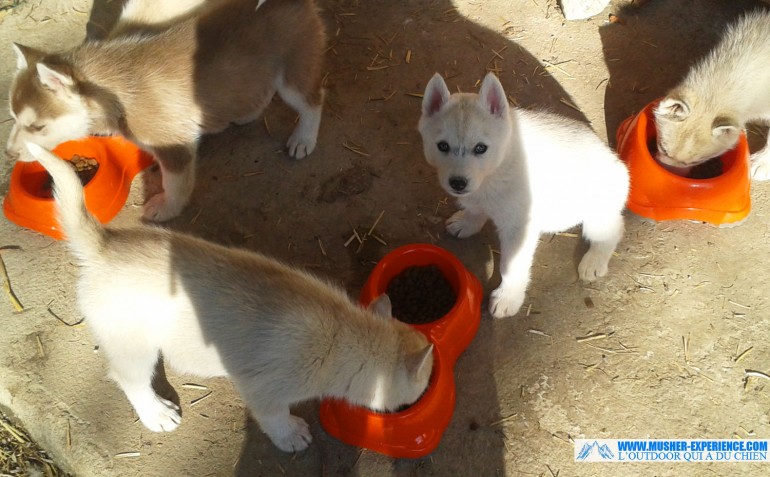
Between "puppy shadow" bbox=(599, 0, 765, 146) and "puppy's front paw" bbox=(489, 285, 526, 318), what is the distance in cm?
189

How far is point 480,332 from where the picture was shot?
13.5 ft

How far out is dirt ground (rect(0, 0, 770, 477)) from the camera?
3.76 m

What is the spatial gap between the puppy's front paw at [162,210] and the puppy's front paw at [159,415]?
5.17 feet

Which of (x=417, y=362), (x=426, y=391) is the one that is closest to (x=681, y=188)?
(x=426, y=391)

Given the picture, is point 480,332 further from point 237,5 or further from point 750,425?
point 237,5

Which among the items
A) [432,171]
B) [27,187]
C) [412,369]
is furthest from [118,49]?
[412,369]

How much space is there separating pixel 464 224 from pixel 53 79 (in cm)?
308

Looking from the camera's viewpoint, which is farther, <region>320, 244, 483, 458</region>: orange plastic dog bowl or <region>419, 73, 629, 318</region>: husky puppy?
<region>419, 73, 629, 318</region>: husky puppy

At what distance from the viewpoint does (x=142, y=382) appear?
351 centimetres

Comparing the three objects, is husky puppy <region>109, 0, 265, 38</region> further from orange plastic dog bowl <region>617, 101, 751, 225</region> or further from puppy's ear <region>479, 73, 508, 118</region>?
orange plastic dog bowl <region>617, 101, 751, 225</region>

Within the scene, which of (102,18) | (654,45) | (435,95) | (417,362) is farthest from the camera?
(102,18)

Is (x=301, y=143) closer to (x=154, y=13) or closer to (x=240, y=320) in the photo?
(x=154, y=13)

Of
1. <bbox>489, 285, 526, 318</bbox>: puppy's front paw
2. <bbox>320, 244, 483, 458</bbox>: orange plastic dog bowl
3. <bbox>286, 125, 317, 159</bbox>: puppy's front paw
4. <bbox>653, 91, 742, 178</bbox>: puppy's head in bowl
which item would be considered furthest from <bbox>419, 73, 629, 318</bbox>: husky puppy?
<bbox>286, 125, 317, 159</bbox>: puppy's front paw

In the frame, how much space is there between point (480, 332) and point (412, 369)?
1.36 meters
